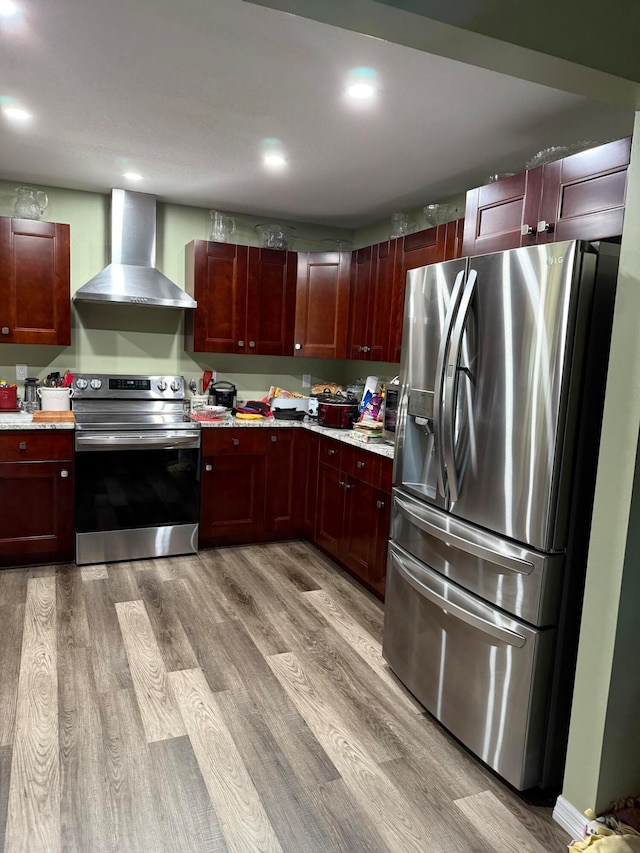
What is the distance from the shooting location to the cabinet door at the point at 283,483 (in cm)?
420

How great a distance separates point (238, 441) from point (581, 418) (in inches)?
103

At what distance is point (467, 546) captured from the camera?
6.92 ft

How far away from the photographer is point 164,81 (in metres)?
2.36

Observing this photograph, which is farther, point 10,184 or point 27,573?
point 10,184

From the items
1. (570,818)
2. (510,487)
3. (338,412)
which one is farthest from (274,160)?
(570,818)

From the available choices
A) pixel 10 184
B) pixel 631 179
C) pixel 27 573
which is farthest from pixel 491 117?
pixel 27 573

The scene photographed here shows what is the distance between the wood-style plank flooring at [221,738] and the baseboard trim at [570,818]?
37 millimetres

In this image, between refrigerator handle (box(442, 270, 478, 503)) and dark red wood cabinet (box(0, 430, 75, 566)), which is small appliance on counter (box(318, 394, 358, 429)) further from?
refrigerator handle (box(442, 270, 478, 503))

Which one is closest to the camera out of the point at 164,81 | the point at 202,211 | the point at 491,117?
the point at 164,81

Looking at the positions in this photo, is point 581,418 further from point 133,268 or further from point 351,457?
point 133,268

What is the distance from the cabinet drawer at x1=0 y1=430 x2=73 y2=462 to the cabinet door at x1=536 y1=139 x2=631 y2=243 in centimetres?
287

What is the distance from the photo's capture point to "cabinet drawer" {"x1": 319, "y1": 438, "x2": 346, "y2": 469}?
3.80 meters

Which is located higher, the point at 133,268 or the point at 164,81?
the point at 164,81

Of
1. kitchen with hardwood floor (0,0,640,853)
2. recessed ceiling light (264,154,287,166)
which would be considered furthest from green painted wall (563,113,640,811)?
recessed ceiling light (264,154,287,166)
